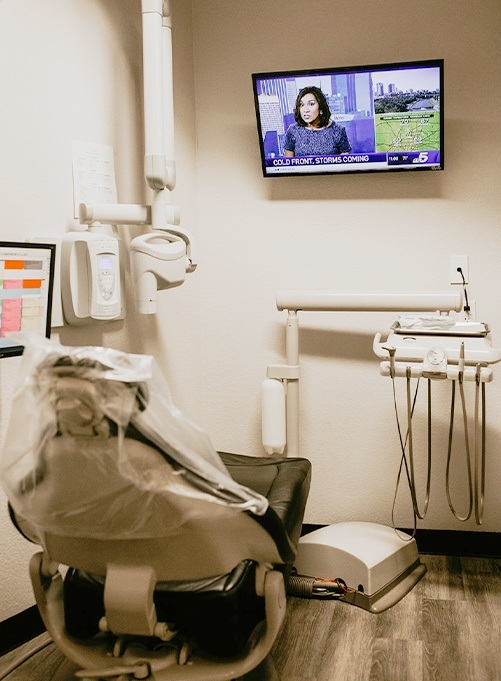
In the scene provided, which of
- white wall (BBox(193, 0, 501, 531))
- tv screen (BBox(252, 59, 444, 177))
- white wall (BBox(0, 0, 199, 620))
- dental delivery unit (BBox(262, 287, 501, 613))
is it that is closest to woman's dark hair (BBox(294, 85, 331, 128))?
tv screen (BBox(252, 59, 444, 177))

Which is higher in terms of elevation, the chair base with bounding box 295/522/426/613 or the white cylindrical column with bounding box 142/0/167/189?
the white cylindrical column with bounding box 142/0/167/189

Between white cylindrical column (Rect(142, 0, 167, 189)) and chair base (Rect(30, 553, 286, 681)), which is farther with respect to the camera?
white cylindrical column (Rect(142, 0, 167, 189))

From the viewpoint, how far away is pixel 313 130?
9.57 ft

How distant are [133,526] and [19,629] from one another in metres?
0.98

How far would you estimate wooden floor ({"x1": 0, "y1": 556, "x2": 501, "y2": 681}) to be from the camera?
2.15 meters

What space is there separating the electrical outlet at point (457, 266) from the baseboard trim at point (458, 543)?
40.1 inches

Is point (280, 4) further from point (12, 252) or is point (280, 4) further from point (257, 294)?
point (12, 252)

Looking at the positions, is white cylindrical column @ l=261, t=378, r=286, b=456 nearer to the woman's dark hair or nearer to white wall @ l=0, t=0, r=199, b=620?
white wall @ l=0, t=0, r=199, b=620

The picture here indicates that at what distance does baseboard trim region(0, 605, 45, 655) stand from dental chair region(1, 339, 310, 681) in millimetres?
515

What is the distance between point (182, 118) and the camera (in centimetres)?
310

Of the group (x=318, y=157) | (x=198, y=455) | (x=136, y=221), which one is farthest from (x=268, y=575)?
(x=318, y=157)

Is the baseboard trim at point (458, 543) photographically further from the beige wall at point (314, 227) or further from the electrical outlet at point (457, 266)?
the electrical outlet at point (457, 266)

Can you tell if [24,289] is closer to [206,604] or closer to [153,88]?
[153,88]

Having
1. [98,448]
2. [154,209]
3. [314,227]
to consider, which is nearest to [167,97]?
[154,209]
